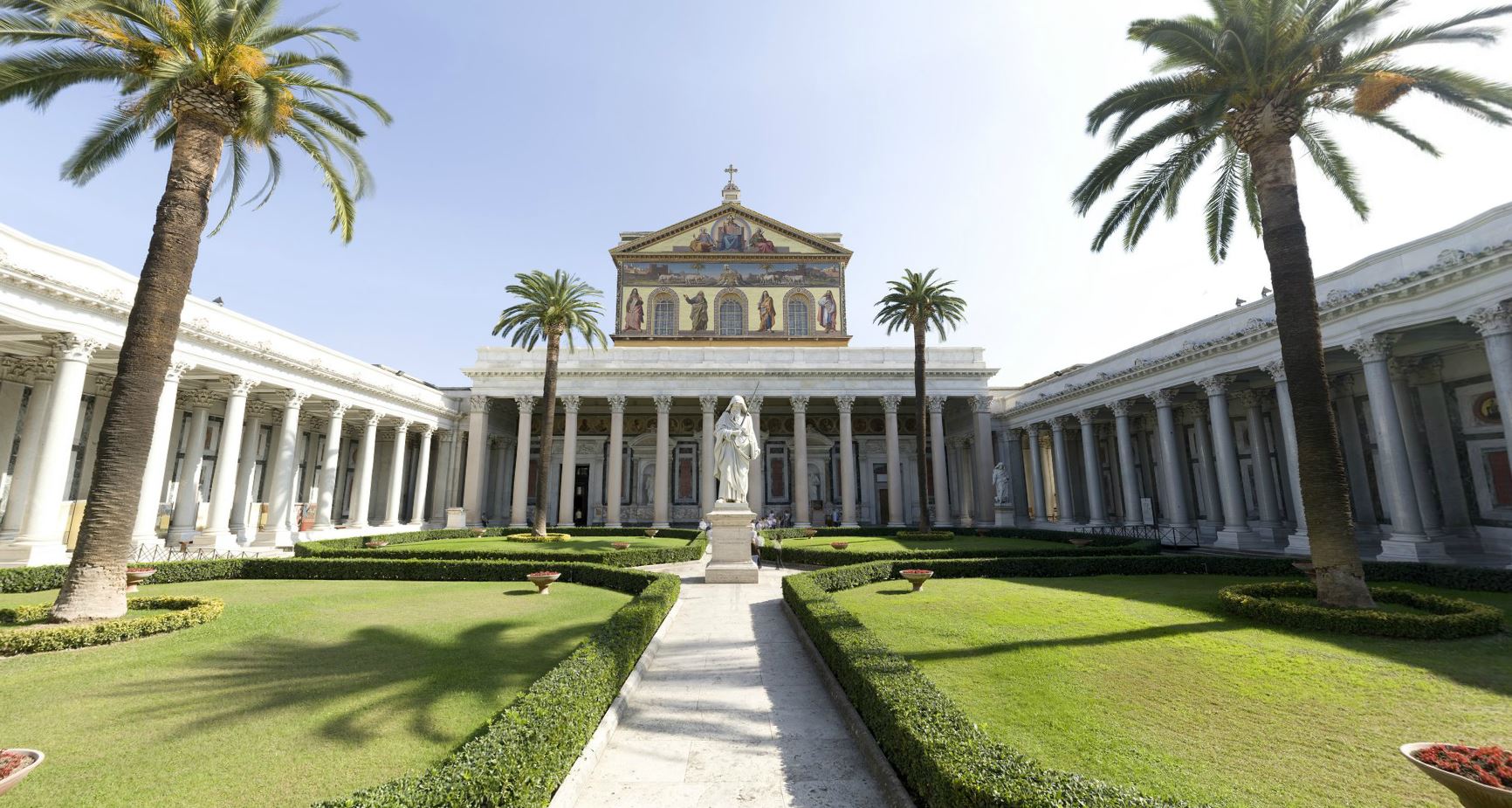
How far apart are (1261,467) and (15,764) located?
102 ft

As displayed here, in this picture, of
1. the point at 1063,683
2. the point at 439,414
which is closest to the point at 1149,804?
the point at 1063,683

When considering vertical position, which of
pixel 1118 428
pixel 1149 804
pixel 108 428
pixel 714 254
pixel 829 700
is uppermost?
pixel 714 254

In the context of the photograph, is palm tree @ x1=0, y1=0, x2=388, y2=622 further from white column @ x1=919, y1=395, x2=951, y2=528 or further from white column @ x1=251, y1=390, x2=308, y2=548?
white column @ x1=919, y1=395, x2=951, y2=528

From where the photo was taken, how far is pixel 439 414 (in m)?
34.5

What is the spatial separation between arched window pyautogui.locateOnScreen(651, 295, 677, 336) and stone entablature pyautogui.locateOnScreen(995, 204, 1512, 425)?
26387 millimetres

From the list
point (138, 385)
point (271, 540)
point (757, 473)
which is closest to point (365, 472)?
point (271, 540)

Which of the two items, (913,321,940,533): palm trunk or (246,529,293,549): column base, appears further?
(913,321,940,533): palm trunk

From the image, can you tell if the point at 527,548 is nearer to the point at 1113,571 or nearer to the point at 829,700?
the point at 829,700

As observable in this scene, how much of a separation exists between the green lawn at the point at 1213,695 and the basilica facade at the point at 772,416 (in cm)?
1068

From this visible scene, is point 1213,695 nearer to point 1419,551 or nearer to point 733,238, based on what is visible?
point 1419,551

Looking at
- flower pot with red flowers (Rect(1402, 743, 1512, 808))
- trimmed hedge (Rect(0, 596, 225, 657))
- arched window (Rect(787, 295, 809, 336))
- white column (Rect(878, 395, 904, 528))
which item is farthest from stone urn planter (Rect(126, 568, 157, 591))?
arched window (Rect(787, 295, 809, 336))

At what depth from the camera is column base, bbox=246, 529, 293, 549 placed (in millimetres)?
23312

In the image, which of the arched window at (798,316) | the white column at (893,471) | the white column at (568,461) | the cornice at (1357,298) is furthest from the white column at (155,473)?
the cornice at (1357,298)

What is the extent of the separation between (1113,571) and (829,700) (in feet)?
41.1
